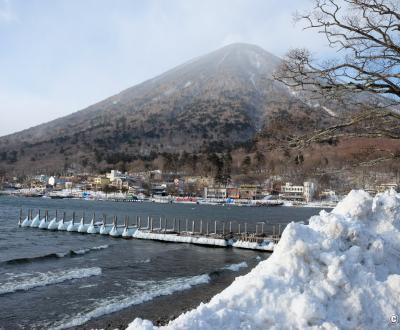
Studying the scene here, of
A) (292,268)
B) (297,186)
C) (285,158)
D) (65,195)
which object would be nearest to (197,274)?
(285,158)

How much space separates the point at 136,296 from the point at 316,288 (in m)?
14.7

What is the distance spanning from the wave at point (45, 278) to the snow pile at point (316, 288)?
1773 centimetres

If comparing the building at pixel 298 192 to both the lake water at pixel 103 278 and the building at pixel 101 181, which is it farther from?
the lake water at pixel 103 278

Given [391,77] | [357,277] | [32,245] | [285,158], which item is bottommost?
[32,245]

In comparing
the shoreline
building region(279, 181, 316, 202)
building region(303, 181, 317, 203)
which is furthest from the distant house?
the shoreline

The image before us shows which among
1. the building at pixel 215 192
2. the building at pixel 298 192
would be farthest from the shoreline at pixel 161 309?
the building at pixel 215 192

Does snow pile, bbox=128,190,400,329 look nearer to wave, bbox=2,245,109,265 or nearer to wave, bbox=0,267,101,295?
wave, bbox=0,267,101,295

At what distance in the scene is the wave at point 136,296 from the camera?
54.4ft

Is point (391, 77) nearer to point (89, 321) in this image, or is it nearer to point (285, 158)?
point (285, 158)

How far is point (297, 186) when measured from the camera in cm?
16175

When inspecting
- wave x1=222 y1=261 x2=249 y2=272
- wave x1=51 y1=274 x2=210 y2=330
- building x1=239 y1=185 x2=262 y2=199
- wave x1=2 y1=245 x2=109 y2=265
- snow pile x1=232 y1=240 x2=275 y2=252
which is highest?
building x1=239 y1=185 x2=262 y2=199

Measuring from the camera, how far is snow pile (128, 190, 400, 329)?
6.29 meters

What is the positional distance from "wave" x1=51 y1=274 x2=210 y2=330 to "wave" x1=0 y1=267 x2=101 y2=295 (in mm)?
3778

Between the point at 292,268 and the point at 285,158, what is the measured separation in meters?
3.23
